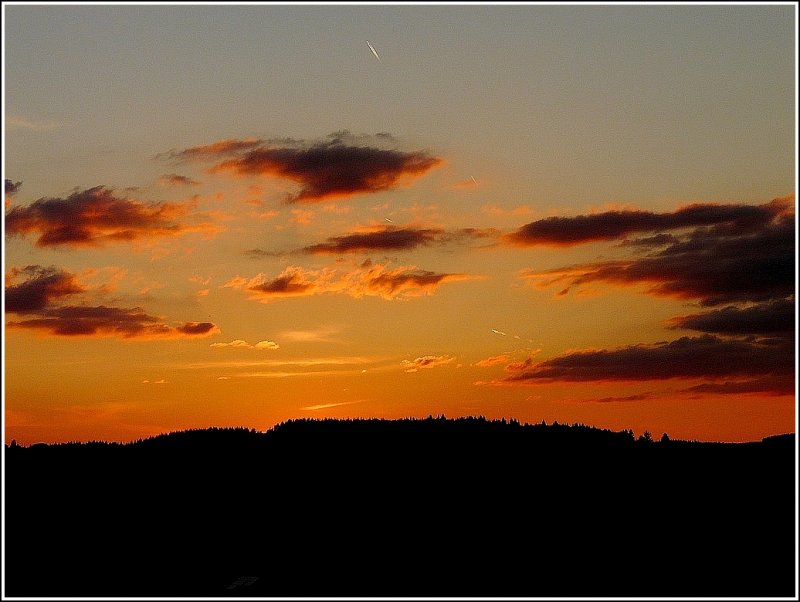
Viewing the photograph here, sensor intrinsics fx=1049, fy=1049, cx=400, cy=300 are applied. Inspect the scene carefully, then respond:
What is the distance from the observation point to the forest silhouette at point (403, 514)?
57.7m

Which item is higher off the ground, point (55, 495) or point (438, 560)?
point (55, 495)

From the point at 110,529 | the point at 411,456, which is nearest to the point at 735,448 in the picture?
the point at 411,456

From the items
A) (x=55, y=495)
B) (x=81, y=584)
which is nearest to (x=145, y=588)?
(x=81, y=584)

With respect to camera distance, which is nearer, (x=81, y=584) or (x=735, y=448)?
(x=81, y=584)

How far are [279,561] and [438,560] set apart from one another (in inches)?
385

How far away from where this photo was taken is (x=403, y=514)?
76.1 m

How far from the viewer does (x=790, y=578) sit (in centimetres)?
5706

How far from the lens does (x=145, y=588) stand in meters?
53.6

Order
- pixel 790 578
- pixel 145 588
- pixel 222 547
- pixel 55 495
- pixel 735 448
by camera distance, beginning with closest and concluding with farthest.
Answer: pixel 145 588 < pixel 790 578 < pixel 222 547 < pixel 55 495 < pixel 735 448

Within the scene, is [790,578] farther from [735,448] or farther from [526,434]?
[526,434]

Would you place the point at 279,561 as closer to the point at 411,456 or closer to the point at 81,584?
the point at 81,584

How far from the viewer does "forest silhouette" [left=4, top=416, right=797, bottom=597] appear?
57656 millimetres

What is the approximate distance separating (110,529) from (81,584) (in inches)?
650

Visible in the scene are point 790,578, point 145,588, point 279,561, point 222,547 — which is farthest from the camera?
point 222,547
